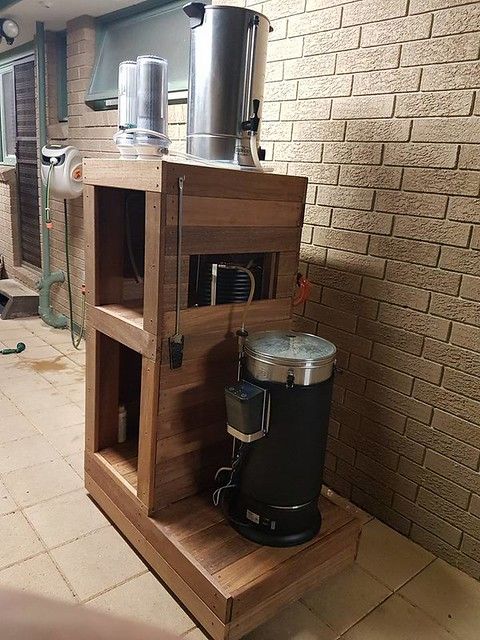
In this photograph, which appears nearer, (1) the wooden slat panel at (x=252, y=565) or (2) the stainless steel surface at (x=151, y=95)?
(1) the wooden slat panel at (x=252, y=565)

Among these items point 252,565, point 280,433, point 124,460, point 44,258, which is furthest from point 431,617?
point 44,258

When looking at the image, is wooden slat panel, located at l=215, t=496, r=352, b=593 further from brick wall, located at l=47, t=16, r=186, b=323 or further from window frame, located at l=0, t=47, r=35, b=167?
window frame, located at l=0, t=47, r=35, b=167

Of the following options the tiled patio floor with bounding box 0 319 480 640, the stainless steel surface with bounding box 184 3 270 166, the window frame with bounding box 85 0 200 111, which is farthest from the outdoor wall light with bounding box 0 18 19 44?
the tiled patio floor with bounding box 0 319 480 640

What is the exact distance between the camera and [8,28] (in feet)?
13.2

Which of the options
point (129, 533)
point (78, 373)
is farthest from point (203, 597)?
point (78, 373)

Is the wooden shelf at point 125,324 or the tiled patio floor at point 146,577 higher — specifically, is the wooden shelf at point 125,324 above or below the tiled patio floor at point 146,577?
above

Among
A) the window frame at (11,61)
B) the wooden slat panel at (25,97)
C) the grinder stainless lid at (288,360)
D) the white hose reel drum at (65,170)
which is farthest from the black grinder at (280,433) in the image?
the window frame at (11,61)

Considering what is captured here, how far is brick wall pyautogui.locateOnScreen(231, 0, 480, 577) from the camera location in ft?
5.91

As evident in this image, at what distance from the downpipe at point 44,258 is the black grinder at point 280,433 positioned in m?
3.33

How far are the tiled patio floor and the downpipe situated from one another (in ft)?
7.55

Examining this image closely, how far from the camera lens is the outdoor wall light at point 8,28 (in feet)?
13.1

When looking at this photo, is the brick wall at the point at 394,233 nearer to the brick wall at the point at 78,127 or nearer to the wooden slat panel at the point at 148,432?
the wooden slat panel at the point at 148,432

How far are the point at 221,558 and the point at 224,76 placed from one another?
168 centimetres

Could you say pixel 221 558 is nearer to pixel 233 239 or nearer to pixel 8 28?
pixel 233 239
